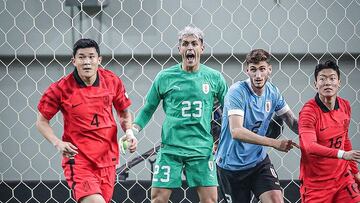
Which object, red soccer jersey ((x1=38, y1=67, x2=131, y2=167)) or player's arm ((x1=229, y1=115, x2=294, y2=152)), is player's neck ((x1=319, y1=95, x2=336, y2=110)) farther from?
red soccer jersey ((x1=38, y1=67, x2=131, y2=167))

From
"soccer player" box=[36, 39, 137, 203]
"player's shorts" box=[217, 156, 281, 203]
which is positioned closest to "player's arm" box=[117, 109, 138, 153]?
"soccer player" box=[36, 39, 137, 203]

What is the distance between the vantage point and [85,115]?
2.09m

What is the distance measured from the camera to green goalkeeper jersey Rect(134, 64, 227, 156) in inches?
85.4

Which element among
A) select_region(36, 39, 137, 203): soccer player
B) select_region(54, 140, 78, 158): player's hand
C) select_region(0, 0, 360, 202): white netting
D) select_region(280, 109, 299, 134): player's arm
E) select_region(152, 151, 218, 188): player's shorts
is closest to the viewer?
select_region(54, 140, 78, 158): player's hand

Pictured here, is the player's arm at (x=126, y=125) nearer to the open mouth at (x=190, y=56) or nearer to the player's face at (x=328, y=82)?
the open mouth at (x=190, y=56)

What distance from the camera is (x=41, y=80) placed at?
3.15m

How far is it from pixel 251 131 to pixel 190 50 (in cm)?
32

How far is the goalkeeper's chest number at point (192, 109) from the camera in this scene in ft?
7.13

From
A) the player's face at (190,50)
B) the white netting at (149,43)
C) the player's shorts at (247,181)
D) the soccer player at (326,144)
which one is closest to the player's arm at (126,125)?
the player's face at (190,50)

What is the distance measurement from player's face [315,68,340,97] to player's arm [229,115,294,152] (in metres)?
0.26

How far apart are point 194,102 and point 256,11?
1.08 meters

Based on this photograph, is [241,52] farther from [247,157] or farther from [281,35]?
[247,157]

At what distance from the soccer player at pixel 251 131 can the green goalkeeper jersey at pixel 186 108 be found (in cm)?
7

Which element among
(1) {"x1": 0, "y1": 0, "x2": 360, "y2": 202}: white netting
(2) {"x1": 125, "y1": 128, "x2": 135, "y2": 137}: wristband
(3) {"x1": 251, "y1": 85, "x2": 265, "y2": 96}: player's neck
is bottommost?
(2) {"x1": 125, "y1": 128, "x2": 135, "y2": 137}: wristband
